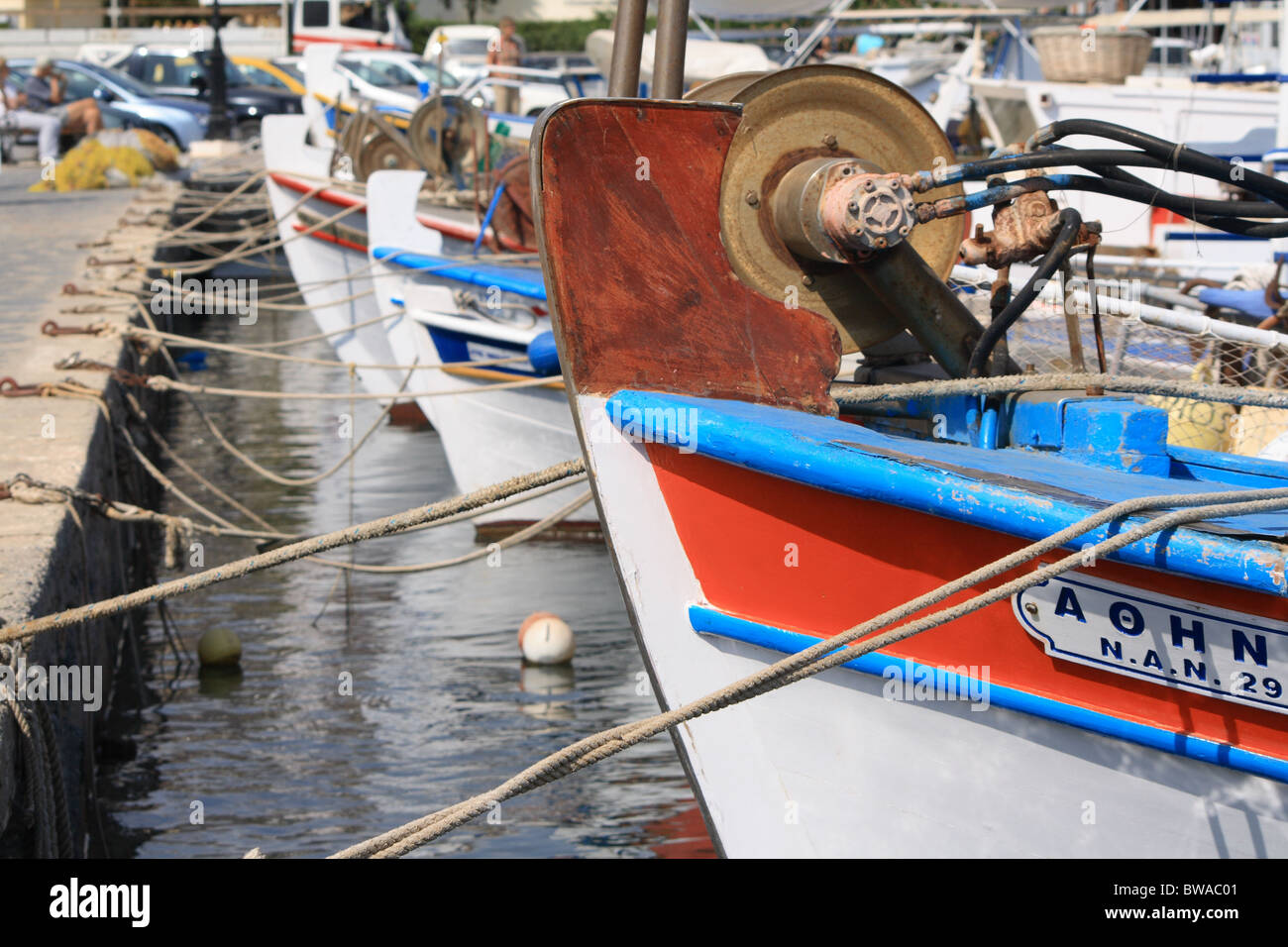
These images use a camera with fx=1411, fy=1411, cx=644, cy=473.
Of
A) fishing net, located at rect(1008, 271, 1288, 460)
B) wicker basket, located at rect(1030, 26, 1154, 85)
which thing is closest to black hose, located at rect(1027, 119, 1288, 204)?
fishing net, located at rect(1008, 271, 1288, 460)

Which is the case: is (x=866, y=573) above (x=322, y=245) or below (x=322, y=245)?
above

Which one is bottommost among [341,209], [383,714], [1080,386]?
[383,714]

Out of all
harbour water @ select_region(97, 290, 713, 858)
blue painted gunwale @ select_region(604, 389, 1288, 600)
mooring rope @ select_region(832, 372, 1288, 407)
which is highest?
mooring rope @ select_region(832, 372, 1288, 407)

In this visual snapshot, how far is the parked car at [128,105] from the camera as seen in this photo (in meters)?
23.6

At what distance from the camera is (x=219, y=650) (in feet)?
22.2

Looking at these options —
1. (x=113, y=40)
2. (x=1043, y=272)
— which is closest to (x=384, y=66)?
(x=113, y=40)

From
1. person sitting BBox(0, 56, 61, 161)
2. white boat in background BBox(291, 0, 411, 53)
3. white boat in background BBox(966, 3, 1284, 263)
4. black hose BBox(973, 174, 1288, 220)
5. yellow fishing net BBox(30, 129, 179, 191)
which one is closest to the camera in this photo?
black hose BBox(973, 174, 1288, 220)

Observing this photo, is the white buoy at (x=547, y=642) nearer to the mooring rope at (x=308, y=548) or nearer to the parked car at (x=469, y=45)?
the mooring rope at (x=308, y=548)

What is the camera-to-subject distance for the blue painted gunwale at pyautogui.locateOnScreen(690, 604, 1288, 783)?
8.86ft

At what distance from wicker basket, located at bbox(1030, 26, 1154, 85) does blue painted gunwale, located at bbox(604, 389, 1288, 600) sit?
9449mm

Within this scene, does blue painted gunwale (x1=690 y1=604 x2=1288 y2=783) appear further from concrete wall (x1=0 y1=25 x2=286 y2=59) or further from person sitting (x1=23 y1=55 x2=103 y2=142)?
concrete wall (x1=0 y1=25 x2=286 y2=59)

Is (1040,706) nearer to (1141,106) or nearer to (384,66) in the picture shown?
(1141,106)

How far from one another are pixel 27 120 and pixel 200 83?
5.91 metres

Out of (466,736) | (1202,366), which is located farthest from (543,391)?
(1202,366)
